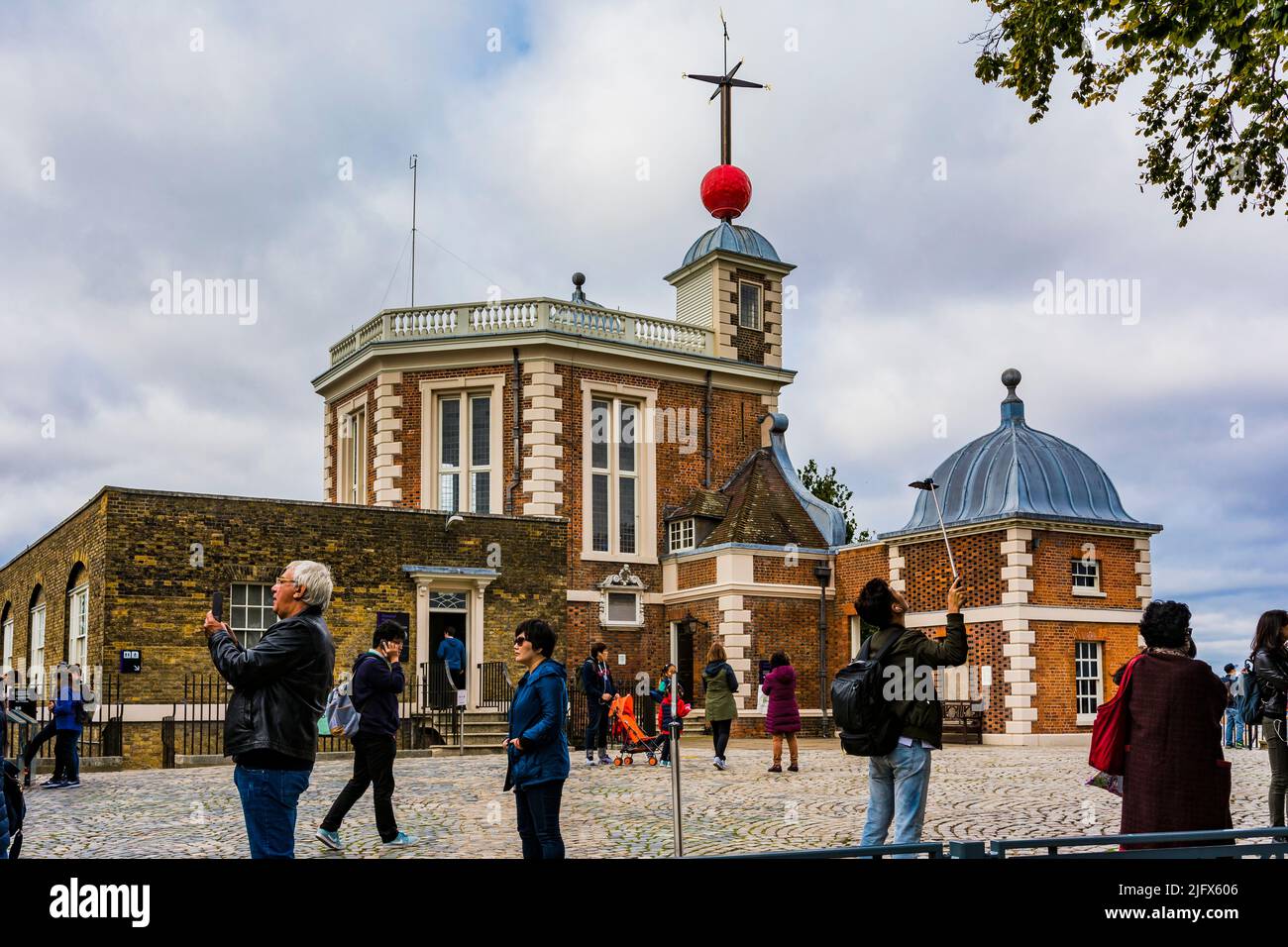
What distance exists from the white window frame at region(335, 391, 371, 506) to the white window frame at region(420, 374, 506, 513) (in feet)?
6.68

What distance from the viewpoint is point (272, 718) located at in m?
5.93

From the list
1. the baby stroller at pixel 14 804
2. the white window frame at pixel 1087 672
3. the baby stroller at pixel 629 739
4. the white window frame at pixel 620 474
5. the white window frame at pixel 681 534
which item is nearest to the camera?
the baby stroller at pixel 14 804

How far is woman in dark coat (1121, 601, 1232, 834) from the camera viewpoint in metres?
6.26

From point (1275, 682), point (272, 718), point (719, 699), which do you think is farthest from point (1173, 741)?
point (719, 699)

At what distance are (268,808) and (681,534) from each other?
2661 cm

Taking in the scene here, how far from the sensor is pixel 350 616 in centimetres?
2492

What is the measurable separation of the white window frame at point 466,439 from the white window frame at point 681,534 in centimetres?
444

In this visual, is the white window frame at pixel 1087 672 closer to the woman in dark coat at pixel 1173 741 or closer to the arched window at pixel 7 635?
the woman in dark coat at pixel 1173 741

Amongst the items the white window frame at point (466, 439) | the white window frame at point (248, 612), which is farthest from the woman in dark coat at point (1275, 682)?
the white window frame at point (466, 439)

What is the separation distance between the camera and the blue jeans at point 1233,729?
27.4 m

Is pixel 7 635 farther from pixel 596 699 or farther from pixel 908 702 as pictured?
pixel 908 702
